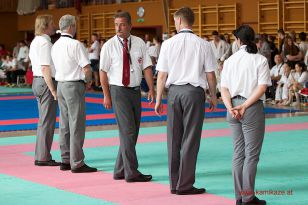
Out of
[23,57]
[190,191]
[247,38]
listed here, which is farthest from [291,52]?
[23,57]

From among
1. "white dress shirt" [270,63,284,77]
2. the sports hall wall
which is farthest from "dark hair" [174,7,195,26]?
the sports hall wall

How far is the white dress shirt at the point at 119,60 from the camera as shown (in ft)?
27.6

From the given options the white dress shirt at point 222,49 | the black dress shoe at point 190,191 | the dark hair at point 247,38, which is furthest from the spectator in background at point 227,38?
the dark hair at point 247,38

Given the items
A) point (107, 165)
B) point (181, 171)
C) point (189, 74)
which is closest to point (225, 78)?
point (189, 74)

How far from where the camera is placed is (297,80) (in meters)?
18.3

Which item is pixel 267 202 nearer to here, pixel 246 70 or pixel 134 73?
pixel 246 70

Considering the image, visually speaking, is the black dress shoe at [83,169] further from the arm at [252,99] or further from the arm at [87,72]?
the arm at [252,99]

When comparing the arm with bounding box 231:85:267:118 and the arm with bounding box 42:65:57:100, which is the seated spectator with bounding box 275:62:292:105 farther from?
the arm with bounding box 231:85:267:118

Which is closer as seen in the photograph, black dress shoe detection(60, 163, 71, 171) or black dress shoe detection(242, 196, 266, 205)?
black dress shoe detection(242, 196, 266, 205)

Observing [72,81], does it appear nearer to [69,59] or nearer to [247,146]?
[69,59]

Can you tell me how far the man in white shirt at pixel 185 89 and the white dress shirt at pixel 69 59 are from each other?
67.3 inches

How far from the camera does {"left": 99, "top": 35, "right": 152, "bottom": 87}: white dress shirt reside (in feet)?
27.6

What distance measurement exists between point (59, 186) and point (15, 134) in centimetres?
543

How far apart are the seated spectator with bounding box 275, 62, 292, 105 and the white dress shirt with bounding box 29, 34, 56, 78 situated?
10030 millimetres
